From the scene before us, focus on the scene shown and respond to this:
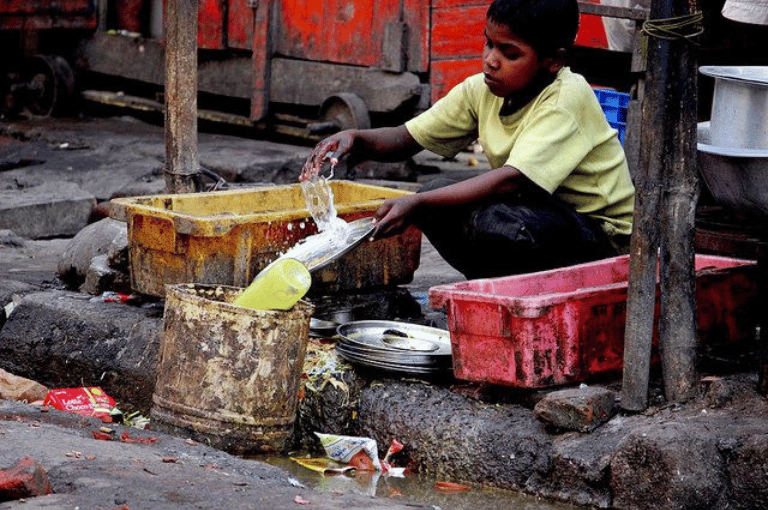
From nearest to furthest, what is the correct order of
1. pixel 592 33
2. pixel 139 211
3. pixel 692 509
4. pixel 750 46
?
pixel 692 509 → pixel 139 211 → pixel 750 46 → pixel 592 33

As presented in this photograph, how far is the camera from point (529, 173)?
186 inches

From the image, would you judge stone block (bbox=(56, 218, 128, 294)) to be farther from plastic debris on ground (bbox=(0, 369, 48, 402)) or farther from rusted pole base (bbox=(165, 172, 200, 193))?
plastic debris on ground (bbox=(0, 369, 48, 402))

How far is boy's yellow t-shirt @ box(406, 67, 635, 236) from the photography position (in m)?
4.78

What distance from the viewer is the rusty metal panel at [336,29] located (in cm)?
987

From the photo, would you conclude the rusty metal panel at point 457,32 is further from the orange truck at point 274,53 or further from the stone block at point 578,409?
the stone block at point 578,409

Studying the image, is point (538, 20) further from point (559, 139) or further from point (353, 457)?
point (353, 457)

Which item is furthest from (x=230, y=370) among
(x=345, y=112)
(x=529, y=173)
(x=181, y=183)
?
(x=345, y=112)

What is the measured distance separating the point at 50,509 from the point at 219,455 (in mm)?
998

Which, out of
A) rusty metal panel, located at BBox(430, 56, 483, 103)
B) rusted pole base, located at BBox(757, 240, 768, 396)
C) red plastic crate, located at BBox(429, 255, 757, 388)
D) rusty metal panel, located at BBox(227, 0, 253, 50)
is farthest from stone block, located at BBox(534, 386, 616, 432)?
rusty metal panel, located at BBox(227, 0, 253, 50)

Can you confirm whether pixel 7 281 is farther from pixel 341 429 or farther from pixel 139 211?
pixel 341 429

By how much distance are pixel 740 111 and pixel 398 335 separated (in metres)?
1.68

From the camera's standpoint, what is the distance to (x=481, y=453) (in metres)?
4.36

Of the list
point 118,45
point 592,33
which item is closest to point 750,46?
point 592,33

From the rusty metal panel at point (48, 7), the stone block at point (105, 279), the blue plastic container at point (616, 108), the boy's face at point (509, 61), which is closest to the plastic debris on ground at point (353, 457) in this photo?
the boy's face at point (509, 61)
